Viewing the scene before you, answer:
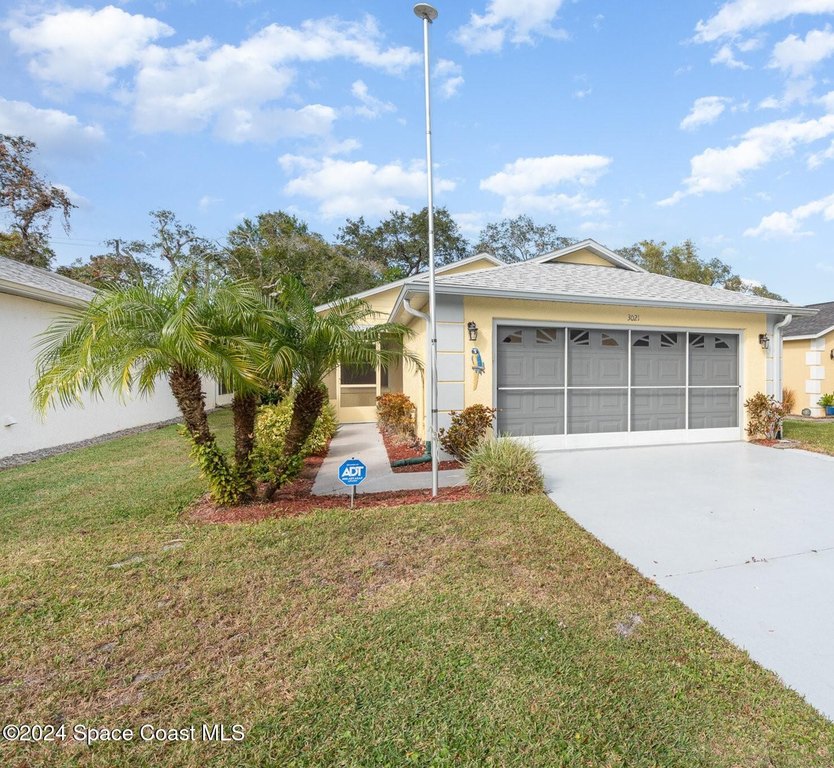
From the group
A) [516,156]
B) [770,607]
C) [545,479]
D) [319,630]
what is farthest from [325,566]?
[516,156]

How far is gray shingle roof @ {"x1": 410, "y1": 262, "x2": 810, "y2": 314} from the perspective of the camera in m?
7.60

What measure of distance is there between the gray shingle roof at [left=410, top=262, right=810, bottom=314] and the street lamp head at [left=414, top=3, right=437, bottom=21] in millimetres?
3401

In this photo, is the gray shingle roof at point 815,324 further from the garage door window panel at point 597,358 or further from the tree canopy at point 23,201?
the tree canopy at point 23,201

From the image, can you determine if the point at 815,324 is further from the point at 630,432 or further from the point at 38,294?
the point at 38,294

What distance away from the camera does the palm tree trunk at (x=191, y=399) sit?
4590mm

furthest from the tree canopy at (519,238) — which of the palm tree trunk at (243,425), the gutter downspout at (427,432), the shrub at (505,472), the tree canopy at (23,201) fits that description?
the palm tree trunk at (243,425)

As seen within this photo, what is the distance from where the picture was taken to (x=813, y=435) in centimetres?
993

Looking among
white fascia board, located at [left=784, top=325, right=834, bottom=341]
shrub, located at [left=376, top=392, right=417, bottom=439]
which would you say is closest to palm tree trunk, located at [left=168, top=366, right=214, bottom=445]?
shrub, located at [left=376, top=392, right=417, bottom=439]

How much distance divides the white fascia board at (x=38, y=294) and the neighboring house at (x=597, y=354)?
771 cm

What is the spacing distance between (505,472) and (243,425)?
349 cm

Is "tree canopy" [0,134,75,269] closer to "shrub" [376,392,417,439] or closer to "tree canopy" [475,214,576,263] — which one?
"shrub" [376,392,417,439]

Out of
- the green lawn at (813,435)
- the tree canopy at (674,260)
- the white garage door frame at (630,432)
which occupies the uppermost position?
the tree canopy at (674,260)

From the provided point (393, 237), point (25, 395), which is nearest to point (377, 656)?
point (25, 395)

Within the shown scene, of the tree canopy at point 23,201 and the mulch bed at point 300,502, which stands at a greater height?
the tree canopy at point 23,201
